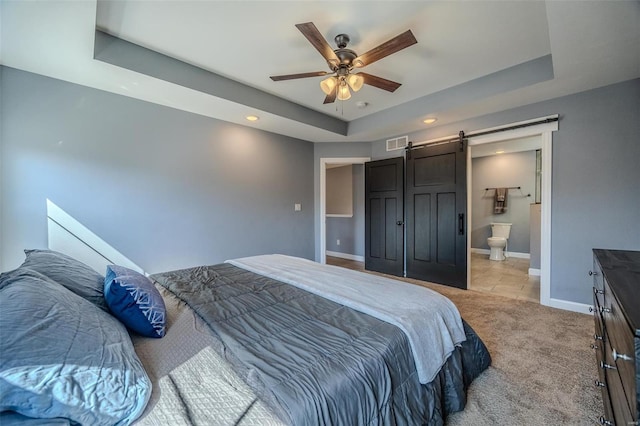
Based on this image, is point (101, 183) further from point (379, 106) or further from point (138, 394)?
point (379, 106)

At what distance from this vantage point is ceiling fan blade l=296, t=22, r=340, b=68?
1.68 m

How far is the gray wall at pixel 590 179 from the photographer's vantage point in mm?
2582

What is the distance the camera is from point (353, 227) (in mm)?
5871

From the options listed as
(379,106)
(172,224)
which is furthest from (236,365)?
(379,106)

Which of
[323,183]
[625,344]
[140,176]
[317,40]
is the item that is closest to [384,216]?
[323,183]

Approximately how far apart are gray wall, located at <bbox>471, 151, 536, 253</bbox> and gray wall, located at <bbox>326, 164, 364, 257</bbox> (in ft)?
9.97

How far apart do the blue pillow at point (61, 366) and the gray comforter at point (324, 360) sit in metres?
0.33

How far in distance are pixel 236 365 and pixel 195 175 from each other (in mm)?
2915

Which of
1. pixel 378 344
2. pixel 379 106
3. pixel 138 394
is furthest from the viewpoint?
pixel 379 106

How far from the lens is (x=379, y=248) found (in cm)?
465

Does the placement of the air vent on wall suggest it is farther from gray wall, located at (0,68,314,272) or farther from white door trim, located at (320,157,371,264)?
gray wall, located at (0,68,314,272)

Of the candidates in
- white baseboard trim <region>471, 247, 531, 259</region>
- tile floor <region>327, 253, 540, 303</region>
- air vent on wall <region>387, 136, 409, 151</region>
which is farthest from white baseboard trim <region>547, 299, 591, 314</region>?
white baseboard trim <region>471, 247, 531, 259</region>

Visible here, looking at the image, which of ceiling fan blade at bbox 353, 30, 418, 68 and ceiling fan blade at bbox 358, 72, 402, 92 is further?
ceiling fan blade at bbox 358, 72, 402, 92

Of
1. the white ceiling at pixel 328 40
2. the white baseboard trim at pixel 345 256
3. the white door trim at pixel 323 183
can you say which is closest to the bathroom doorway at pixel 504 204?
the white baseboard trim at pixel 345 256
